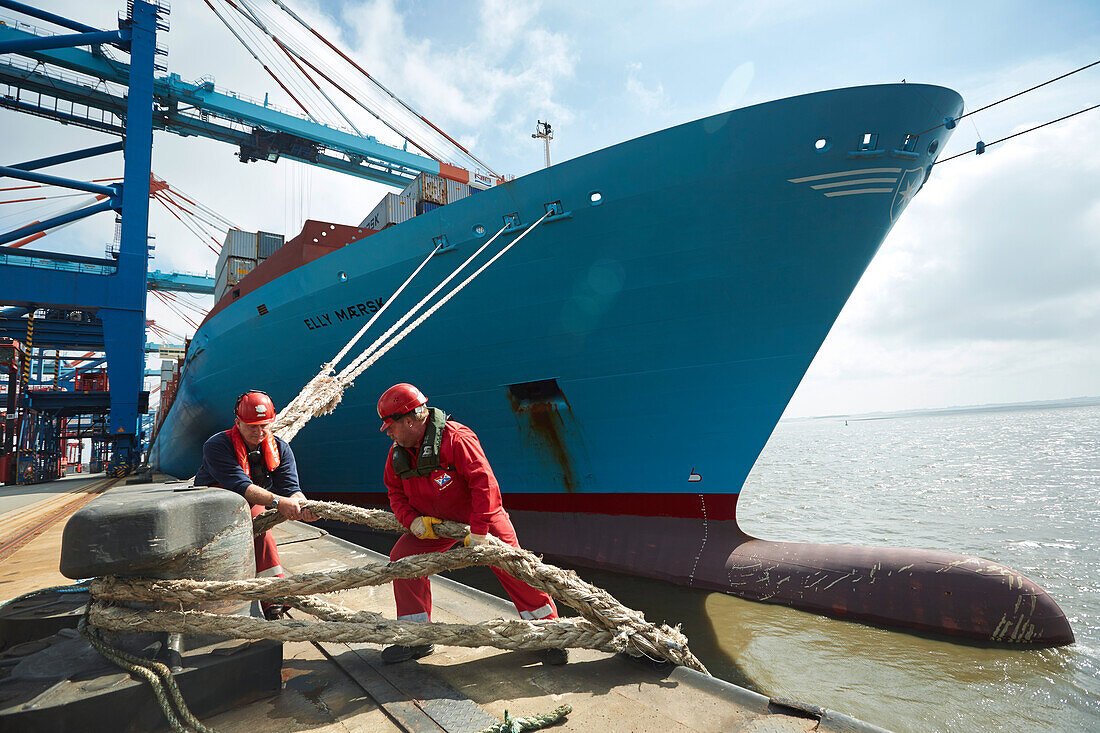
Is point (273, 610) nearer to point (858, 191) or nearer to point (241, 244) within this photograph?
point (858, 191)

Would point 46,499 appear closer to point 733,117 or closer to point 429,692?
point 429,692

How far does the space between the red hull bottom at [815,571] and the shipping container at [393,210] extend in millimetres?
7141

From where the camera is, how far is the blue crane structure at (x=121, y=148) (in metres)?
14.5

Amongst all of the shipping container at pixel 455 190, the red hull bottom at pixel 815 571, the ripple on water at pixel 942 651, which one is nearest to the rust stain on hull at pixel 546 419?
the red hull bottom at pixel 815 571

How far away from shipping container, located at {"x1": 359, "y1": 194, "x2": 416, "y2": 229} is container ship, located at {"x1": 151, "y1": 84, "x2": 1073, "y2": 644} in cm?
299

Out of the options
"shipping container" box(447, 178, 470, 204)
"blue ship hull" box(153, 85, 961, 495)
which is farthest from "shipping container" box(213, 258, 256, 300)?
"blue ship hull" box(153, 85, 961, 495)

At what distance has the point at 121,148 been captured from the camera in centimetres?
1892

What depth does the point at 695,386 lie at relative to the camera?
22.9 feet

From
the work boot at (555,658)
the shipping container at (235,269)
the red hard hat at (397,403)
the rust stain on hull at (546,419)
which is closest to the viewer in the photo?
the work boot at (555,658)

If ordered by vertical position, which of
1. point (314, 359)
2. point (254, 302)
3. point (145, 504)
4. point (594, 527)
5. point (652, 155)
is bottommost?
point (594, 527)

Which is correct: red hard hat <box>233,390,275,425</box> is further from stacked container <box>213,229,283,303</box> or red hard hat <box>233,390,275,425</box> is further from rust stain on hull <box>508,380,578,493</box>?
stacked container <box>213,229,283,303</box>

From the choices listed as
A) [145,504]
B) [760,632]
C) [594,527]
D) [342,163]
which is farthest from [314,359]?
[342,163]

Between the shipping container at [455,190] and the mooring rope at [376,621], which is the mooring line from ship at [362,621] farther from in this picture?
the shipping container at [455,190]

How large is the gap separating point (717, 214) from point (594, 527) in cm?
497
